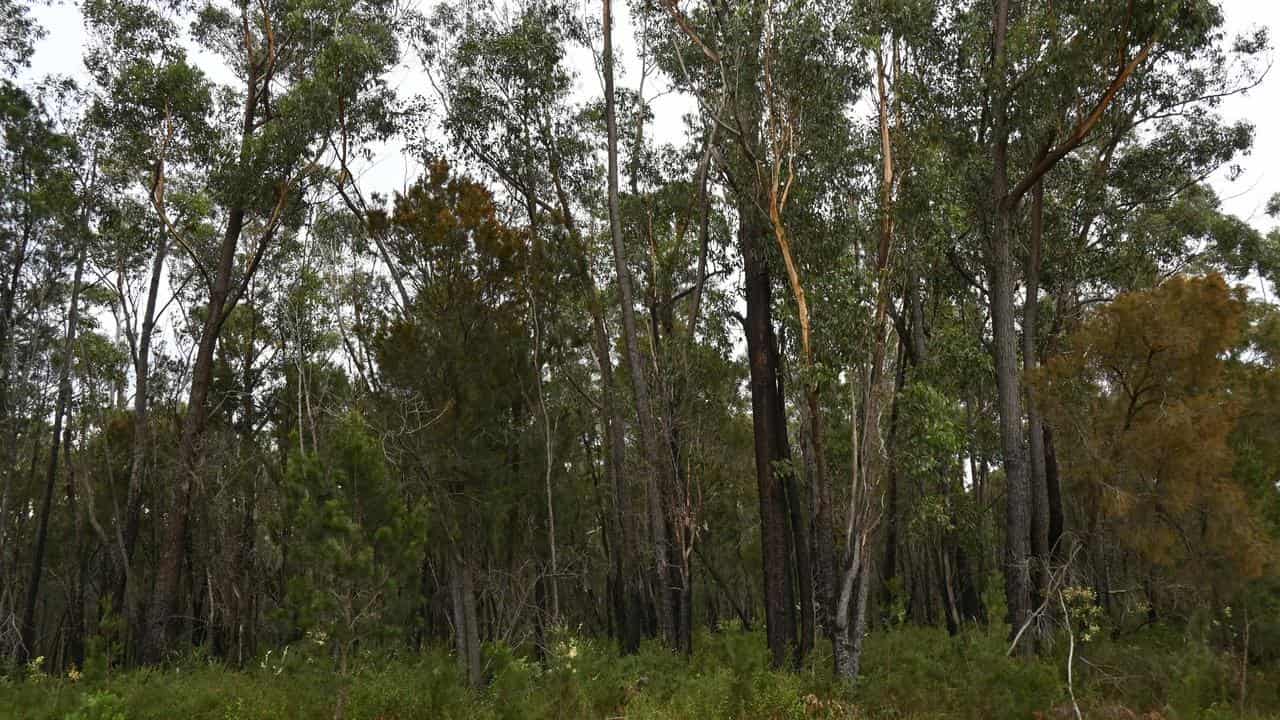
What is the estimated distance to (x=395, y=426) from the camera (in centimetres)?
1445

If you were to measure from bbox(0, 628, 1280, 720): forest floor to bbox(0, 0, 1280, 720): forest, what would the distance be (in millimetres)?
86

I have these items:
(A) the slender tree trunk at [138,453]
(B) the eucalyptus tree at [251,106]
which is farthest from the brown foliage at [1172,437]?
(A) the slender tree trunk at [138,453]

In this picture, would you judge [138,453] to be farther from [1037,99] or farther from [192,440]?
[1037,99]

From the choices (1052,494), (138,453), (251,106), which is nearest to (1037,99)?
(1052,494)

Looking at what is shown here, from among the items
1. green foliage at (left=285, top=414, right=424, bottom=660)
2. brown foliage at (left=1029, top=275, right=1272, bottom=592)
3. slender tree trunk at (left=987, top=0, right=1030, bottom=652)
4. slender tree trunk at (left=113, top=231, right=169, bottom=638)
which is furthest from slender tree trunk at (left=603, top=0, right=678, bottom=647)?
slender tree trunk at (left=113, top=231, right=169, bottom=638)

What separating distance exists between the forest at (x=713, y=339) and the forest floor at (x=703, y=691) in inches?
3.4

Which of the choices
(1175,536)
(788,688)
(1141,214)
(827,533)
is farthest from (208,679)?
(1141,214)

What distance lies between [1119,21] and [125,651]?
2488 centimetres

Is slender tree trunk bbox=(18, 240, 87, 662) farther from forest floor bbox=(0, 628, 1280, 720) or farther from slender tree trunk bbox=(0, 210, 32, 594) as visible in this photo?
forest floor bbox=(0, 628, 1280, 720)

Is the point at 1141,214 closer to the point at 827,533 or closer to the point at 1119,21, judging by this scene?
the point at 1119,21

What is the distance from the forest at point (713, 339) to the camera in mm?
12281

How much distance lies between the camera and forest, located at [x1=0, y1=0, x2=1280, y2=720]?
→ 1228 centimetres

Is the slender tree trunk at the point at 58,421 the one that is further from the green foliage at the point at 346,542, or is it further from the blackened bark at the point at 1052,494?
the blackened bark at the point at 1052,494

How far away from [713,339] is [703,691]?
10.6 meters
